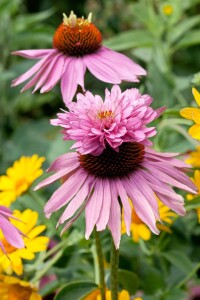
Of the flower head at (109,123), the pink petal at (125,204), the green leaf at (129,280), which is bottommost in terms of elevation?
the green leaf at (129,280)

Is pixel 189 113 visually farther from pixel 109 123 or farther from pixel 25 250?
pixel 25 250

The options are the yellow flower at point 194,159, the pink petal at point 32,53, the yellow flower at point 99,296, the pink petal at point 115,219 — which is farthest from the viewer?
the yellow flower at point 194,159

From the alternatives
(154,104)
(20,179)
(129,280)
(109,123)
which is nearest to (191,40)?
(154,104)

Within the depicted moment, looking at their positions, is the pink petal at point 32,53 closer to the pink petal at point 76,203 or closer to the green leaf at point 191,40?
the pink petal at point 76,203

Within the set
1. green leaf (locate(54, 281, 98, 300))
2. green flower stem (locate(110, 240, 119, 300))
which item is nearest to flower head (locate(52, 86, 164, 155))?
green flower stem (locate(110, 240, 119, 300))

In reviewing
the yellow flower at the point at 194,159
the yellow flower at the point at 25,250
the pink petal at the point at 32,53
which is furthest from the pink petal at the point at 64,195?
the yellow flower at the point at 194,159

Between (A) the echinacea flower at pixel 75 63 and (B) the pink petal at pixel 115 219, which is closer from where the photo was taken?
(B) the pink petal at pixel 115 219

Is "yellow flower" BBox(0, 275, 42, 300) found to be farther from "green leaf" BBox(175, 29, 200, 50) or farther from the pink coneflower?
"green leaf" BBox(175, 29, 200, 50)
